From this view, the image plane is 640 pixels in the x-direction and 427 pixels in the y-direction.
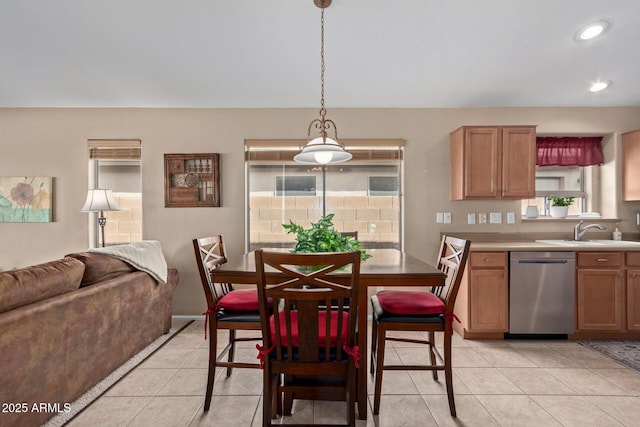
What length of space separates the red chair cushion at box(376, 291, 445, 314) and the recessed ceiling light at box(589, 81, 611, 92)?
119 inches

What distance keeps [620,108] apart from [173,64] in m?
4.84

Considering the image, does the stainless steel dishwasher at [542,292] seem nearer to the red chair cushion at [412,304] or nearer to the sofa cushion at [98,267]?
the red chair cushion at [412,304]

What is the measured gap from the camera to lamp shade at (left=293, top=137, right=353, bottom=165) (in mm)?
2164

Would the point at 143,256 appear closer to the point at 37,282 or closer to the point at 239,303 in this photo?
the point at 37,282

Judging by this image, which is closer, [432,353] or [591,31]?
[432,353]

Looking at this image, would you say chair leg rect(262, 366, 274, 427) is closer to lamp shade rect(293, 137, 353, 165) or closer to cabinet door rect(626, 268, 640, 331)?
lamp shade rect(293, 137, 353, 165)

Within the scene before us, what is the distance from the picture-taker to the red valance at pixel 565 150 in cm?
376

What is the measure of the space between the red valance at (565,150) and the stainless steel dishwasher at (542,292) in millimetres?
1297

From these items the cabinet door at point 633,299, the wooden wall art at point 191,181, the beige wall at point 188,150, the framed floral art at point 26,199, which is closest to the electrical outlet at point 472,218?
the beige wall at point 188,150

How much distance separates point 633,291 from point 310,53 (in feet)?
12.3

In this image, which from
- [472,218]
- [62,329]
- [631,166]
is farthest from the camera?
[472,218]

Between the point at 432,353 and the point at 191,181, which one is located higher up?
the point at 191,181

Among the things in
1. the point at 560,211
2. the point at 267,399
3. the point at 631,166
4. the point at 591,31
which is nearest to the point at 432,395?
the point at 267,399

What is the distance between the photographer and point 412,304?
6.51 ft
